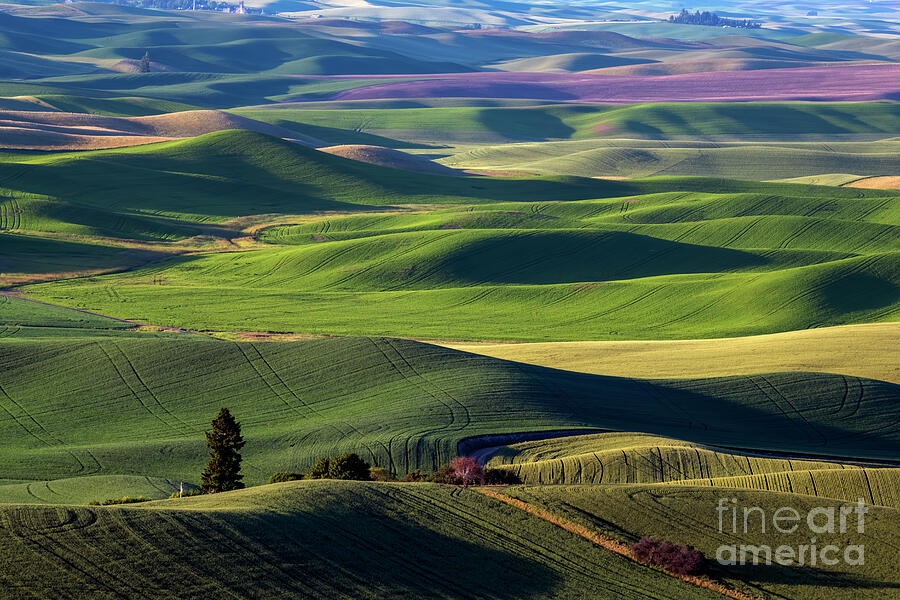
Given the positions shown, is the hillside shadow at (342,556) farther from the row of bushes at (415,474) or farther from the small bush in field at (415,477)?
the small bush in field at (415,477)

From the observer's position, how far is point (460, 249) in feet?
305

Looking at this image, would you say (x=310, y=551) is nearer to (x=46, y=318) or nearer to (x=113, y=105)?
(x=46, y=318)

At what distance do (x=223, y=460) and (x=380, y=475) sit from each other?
18.7 ft

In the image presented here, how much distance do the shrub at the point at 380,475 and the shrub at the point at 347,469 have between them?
135 cm

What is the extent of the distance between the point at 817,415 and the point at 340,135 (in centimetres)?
12635

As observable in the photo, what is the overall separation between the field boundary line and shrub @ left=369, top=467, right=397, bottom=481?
5960 millimetres

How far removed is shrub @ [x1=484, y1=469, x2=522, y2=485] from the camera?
126 feet

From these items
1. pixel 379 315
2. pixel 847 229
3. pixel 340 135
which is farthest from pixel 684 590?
pixel 340 135

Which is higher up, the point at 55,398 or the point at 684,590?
the point at 684,590

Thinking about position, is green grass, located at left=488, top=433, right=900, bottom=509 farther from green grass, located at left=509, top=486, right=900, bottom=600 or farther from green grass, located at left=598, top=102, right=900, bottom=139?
green grass, located at left=598, top=102, right=900, bottom=139

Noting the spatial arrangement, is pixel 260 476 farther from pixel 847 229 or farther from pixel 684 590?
pixel 847 229

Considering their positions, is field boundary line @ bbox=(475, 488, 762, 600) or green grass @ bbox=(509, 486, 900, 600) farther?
green grass @ bbox=(509, 486, 900, 600)

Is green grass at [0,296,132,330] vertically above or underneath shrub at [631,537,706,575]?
underneath

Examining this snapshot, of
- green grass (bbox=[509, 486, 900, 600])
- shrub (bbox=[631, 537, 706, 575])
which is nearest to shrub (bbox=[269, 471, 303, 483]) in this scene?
green grass (bbox=[509, 486, 900, 600])
